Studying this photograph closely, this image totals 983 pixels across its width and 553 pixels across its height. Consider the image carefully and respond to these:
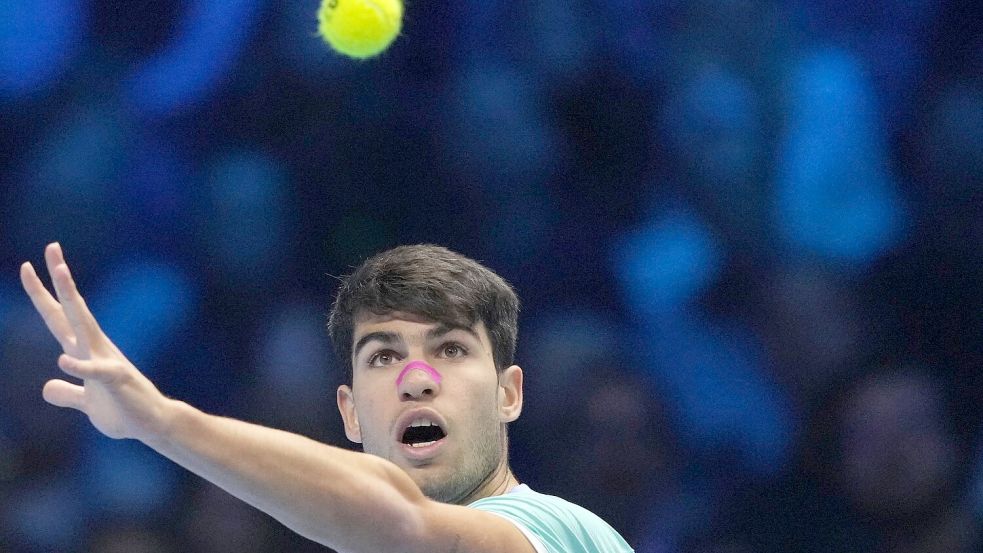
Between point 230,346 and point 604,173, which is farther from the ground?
point 604,173

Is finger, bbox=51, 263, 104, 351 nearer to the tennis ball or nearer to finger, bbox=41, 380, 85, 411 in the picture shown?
finger, bbox=41, 380, 85, 411

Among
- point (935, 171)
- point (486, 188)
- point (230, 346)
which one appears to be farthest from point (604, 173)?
point (230, 346)

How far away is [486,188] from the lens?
3.12m

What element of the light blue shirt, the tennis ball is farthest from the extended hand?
the tennis ball

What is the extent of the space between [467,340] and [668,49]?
1478mm

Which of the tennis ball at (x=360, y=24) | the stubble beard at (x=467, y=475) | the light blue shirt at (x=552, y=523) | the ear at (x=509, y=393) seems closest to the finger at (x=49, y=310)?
the light blue shirt at (x=552, y=523)

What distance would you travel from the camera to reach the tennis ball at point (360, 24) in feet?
9.34

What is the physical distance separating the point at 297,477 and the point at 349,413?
2.76ft

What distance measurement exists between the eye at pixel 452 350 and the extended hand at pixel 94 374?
0.73 meters

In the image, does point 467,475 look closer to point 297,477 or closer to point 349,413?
point 349,413

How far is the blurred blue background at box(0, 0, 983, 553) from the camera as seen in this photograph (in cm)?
296

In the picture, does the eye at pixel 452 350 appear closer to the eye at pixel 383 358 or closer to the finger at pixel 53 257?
the eye at pixel 383 358

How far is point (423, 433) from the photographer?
2.00 meters

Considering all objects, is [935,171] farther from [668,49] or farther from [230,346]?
[230,346]
